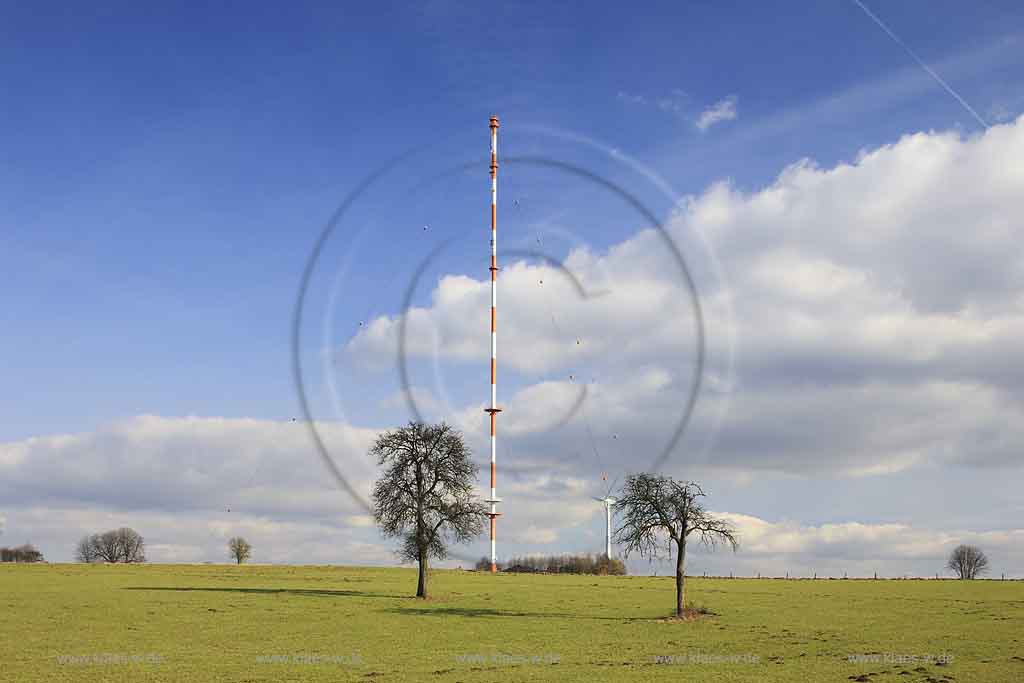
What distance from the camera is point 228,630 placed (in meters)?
54.8

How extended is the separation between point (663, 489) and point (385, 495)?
25.9 m

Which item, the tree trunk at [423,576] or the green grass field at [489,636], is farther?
the tree trunk at [423,576]

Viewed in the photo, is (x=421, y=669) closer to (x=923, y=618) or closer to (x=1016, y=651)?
(x=1016, y=651)

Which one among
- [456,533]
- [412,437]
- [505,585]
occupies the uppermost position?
[412,437]

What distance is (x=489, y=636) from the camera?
5256 cm

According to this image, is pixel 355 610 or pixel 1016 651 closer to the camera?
pixel 1016 651

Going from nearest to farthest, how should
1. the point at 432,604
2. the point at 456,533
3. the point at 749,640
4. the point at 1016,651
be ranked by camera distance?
the point at 1016,651
the point at 749,640
the point at 432,604
the point at 456,533

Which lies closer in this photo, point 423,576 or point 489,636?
point 489,636

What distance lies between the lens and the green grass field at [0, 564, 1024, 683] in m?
39.0

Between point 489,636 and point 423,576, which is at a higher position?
point 423,576

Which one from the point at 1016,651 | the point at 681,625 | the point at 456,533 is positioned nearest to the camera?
the point at 1016,651

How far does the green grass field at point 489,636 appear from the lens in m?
39.0

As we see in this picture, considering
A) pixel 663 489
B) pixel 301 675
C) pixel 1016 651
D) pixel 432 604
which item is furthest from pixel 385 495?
pixel 1016 651

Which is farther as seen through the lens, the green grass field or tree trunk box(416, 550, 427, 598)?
tree trunk box(416, 550, 427, 598)
